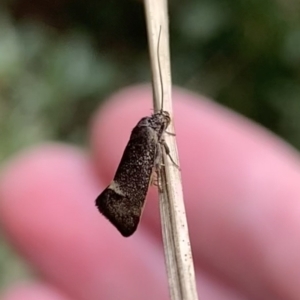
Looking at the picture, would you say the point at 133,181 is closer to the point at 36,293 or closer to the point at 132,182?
the point at 132,182

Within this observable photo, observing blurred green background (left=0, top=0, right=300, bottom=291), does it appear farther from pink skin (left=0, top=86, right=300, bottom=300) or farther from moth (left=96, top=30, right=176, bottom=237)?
moth (left=96, top=30, right=176, bottom=237)

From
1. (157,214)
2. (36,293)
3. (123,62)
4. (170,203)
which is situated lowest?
(170,203)

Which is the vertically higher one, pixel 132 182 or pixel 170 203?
pixel 132 182

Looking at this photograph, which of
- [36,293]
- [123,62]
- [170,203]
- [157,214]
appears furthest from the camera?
[123,62]

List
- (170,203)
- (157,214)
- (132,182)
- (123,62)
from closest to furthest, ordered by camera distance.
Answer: (170,203), (132,182), (157,214), (123,62)

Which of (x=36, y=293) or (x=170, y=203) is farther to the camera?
(x=36, y=293)

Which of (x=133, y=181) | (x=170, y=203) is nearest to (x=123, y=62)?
(x=133, y=181)
